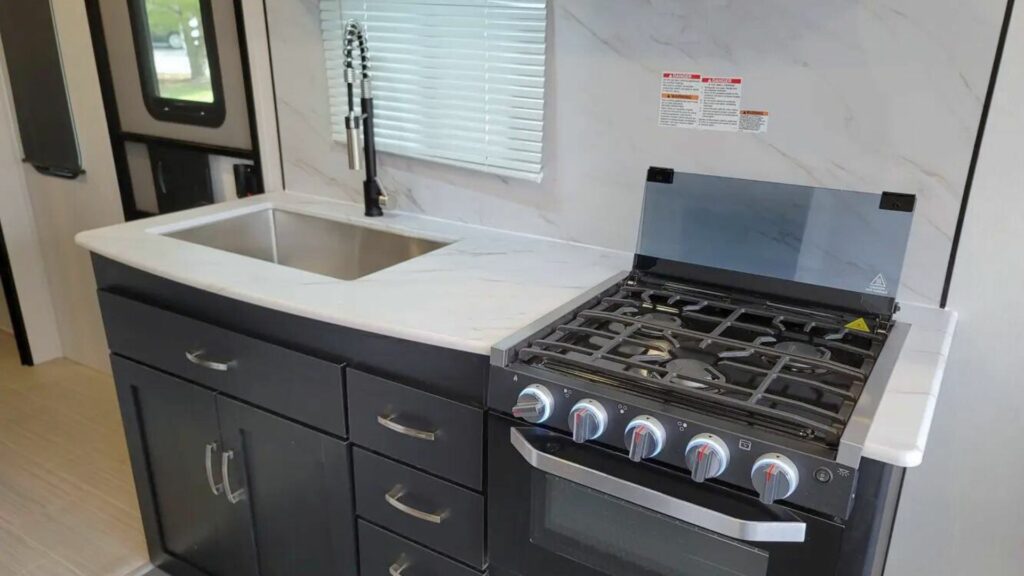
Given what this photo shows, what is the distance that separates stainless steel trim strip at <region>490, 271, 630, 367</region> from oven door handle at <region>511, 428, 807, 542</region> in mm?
128

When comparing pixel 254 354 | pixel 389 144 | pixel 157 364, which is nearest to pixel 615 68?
pixel 389 144

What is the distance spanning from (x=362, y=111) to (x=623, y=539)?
54.1 inches

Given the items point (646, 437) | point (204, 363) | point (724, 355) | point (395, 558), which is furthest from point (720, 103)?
point (204, 363)

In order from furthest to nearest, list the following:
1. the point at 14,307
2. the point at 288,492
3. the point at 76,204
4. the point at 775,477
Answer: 1. the point at 14,307
2. the point at 76,204
3. the point at 288,492
4. the point at 775,477

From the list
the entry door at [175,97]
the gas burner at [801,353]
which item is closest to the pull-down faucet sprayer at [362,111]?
the entry door at [175,97]

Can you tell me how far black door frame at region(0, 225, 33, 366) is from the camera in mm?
3193

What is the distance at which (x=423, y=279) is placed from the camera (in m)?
1.56

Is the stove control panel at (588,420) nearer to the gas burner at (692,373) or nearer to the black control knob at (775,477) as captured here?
the gas burner at (692,373)

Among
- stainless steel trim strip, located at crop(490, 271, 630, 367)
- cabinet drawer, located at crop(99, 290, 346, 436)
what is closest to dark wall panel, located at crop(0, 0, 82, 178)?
cabinet drawer, located at crop(99, 290, 346, 436)

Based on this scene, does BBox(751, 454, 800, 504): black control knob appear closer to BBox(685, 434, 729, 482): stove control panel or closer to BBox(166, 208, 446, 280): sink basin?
BBox(685, 434, 729, 482): stove control panel

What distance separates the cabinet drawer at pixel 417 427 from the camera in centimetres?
131

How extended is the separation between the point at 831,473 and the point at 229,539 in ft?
4.95

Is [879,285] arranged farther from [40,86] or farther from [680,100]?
[40,86]

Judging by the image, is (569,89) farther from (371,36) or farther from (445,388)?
(445,388)
